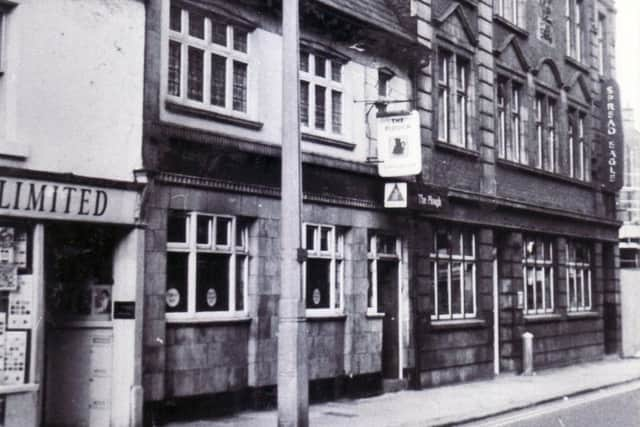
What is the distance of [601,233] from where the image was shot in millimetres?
30562

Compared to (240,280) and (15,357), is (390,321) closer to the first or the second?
(240,280)

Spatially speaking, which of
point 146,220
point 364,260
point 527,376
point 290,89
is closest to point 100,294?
point 146,220

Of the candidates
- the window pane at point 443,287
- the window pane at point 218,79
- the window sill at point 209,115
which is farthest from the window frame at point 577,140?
the window pane at point 218,79

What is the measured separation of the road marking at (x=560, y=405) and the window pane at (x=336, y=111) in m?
6.13

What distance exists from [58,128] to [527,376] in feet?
49.6

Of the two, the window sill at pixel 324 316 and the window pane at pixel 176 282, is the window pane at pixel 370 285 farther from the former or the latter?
the window pane at pixel 176 282

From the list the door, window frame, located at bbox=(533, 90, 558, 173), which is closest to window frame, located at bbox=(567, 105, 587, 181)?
window frame, located at bbox=(533, 90, 558, 173)

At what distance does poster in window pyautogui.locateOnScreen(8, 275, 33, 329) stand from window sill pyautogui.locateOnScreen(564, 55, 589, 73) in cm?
2176

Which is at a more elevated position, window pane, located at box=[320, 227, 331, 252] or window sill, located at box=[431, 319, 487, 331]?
window pane, located at box=[320, 227, 331, 252]

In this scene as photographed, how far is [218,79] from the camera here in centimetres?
1484

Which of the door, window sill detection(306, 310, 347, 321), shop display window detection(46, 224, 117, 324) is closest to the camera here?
shop display window detection(46, 224, 117, 324)

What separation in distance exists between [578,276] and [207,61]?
18220mm

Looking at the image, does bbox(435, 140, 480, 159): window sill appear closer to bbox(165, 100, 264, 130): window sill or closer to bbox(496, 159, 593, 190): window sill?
bbox(496, 159, 593, 190): window sill

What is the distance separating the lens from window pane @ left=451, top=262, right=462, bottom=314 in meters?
21.8
